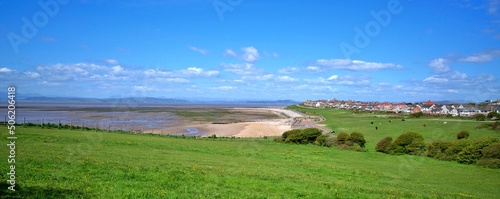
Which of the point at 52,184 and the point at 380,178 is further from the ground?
the point at 52,184

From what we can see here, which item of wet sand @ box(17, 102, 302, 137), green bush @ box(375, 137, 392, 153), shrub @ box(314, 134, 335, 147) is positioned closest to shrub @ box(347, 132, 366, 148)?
shrub @ box(314, 134, 335, 147)

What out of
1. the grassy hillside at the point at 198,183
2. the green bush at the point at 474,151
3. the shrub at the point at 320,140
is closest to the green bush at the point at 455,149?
the green bush at the point at 474,151

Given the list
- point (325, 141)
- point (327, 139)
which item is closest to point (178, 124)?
point (325, 141)

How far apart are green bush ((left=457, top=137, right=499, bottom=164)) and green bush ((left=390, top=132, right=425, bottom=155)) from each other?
5.39 m

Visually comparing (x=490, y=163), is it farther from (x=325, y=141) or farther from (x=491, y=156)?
(x=325, y=141)

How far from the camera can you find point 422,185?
2067 centimetres

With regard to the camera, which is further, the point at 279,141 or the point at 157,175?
the point at 279,141

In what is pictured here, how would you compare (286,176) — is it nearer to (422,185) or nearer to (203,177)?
(203,177)

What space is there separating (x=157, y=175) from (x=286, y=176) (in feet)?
23.5

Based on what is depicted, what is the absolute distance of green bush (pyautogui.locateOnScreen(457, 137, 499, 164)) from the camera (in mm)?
31766

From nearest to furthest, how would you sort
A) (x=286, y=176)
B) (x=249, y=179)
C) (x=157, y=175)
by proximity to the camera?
(x=157, y=175)
(x=249, y=179)
(x=286, y=176)

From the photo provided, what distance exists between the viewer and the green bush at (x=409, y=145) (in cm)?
3819

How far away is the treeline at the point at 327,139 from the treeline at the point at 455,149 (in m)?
2.99

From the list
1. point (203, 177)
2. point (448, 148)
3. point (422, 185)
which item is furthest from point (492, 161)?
point (203, 177)
